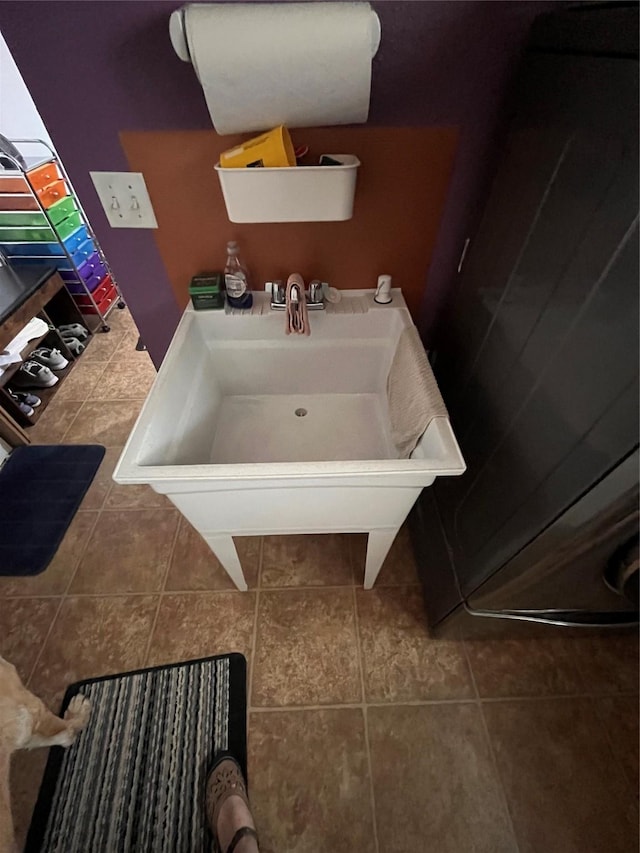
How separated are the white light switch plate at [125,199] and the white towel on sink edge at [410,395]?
0.74 m

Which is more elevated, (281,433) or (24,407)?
(281,433)

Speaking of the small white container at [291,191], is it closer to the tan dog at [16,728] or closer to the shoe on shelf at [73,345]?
the tan dog at [16,728]

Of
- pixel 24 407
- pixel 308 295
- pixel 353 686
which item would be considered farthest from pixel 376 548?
pixel 24 407

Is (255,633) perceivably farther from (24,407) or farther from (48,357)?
(48,357)

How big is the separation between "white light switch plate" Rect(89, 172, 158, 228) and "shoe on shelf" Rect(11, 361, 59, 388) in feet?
4.60

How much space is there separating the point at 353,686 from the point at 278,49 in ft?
4.89

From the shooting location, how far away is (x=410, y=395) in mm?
939

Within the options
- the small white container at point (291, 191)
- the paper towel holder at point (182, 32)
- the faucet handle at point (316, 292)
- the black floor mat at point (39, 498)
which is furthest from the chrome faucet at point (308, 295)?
the black floor mat at point (39, 498)

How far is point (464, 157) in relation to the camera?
851mm

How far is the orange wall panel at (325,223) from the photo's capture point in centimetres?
82

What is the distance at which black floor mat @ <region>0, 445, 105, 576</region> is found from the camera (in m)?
1.37

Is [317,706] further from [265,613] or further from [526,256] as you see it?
[526,256]

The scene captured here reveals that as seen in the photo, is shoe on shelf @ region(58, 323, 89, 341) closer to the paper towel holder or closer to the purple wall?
the purple wall

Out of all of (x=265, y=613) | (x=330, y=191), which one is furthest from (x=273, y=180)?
(x=265, y=613)
